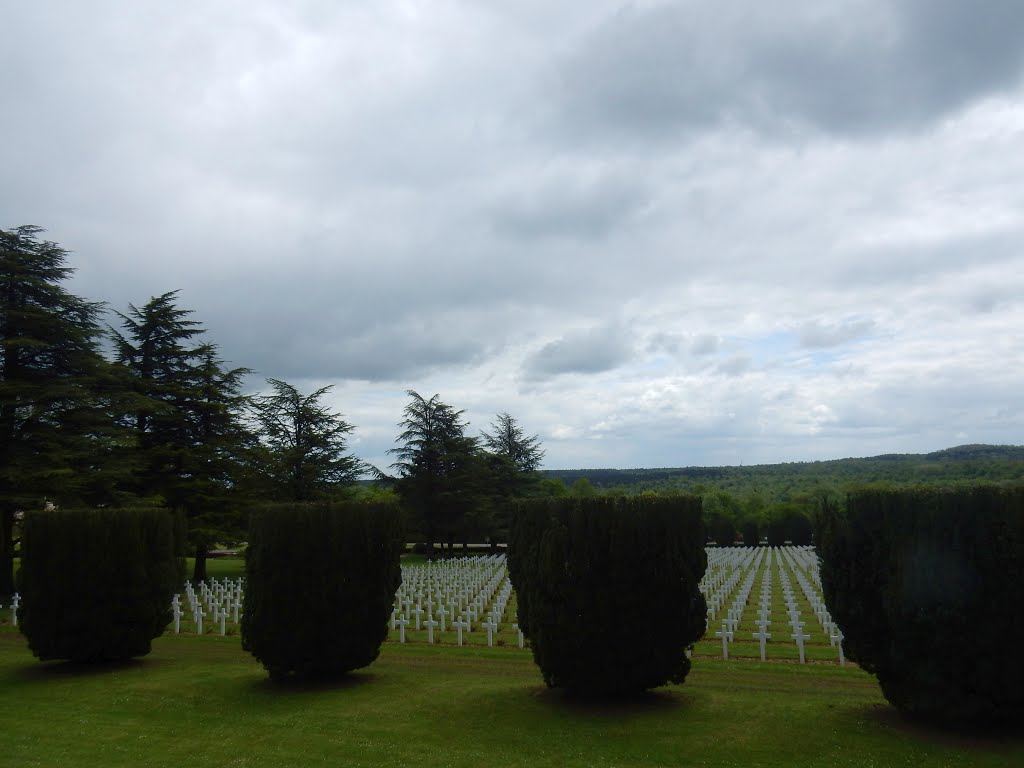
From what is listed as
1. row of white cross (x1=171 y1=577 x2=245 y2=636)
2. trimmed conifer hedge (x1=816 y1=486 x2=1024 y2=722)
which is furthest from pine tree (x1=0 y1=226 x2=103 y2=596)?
trimmed conifer hedge (x1=816 y1=486 x2=1024 y2=722)

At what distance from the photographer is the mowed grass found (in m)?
8.59

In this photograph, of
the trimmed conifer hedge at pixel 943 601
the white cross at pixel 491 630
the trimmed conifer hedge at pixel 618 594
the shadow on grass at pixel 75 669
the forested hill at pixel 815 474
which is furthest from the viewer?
the forested hill at pixel 815 474

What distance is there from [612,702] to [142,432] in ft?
96.1

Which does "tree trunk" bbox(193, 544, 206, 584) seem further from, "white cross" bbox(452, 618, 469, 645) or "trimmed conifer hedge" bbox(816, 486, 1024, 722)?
"trimmed conifer hedge" bbox(816, 486, 1024, 722)

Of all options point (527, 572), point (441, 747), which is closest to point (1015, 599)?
point (527, 572)

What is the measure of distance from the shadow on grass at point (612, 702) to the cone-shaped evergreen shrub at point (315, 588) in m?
3.19

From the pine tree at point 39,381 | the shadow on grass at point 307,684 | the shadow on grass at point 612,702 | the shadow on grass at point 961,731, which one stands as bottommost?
the shadow on grass at point 307,684

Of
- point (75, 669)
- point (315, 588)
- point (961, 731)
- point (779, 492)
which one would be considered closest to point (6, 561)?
point (75, 669)

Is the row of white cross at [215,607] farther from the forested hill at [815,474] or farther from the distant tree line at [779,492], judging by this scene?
the forested hill at [815,474]

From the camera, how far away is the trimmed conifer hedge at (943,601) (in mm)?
8219

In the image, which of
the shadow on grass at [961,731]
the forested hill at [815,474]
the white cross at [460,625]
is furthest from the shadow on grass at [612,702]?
the forested hill at [815,474]

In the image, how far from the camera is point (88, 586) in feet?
46.4

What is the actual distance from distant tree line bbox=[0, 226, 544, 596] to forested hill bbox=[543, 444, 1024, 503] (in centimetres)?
6819

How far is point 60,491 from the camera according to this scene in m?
26.1
